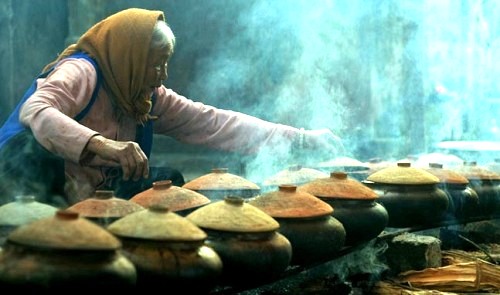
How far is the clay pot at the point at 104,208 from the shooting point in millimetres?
3012

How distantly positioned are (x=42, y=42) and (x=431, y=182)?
4.74 meters

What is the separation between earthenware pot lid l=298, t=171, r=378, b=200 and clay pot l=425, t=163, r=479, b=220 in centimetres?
142

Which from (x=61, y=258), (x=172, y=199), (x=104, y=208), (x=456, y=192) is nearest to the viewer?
(x=61, y=258)

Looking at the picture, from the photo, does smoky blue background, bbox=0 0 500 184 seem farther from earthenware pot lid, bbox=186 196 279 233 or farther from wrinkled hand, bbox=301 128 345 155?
earthenware pot lid, bbox=186 196 279 233

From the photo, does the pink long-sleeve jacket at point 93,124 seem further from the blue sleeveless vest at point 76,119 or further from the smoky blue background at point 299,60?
the smoky blue background at point 299,60

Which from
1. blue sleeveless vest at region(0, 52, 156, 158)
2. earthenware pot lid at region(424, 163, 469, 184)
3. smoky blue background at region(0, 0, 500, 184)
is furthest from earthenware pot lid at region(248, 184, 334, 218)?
smoky blue background at region(0, 0, 500, 184)

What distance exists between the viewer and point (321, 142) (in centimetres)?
564

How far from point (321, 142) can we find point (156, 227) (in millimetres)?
3064

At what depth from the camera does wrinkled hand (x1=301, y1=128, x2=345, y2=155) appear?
5641mm

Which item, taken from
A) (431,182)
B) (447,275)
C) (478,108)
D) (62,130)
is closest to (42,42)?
(62,130)

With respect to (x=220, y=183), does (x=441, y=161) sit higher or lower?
lower

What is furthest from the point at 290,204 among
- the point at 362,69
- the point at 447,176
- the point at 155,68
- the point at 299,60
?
the point at 362,69

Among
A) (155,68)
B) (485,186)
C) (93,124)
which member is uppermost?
(155,68)

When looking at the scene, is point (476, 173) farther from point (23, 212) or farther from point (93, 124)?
point (23, 212)
